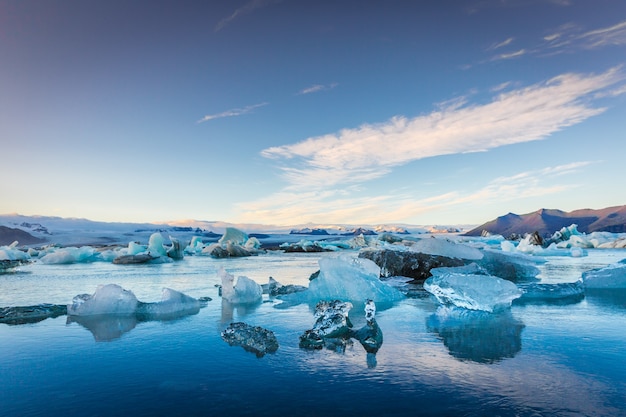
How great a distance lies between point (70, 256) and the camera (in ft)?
65.0

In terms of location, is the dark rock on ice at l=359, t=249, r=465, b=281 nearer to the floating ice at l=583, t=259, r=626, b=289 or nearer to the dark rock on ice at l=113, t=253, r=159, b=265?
the floating ice at l=583, t=259, r=626, b=289

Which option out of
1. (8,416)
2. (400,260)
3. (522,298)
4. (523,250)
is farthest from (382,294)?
(523,250)

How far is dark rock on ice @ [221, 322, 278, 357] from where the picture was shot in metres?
3.42

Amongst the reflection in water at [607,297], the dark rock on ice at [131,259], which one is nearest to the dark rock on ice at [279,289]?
the reflection in water at [607,297]

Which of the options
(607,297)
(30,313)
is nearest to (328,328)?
(30,313)

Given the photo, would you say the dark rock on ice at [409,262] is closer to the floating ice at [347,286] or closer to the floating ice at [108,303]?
the floating ice at [347,286]

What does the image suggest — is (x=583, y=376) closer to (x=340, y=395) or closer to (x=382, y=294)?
(x=340, y=395)

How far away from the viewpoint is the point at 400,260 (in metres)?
9.93

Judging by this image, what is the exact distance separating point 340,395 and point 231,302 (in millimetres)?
4309

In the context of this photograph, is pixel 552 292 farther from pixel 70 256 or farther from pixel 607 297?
pixel 70 256

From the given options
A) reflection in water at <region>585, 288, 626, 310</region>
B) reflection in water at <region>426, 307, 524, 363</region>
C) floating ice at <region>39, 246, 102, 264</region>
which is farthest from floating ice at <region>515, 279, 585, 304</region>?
floating ice at <region>39, 246, 102, 264</region>

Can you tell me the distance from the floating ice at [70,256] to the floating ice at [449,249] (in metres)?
18.4

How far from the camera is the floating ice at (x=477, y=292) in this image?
5195 mm

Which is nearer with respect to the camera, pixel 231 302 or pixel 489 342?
pixel 489 342
